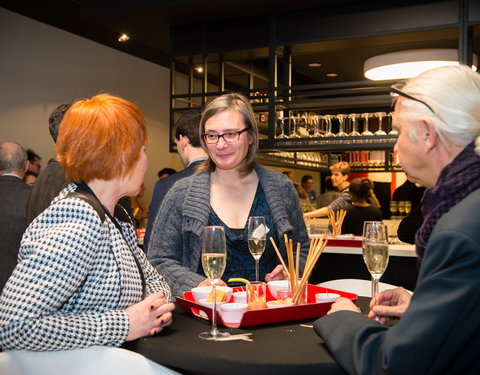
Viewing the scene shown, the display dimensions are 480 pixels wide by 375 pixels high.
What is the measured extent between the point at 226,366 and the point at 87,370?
0.40 meters

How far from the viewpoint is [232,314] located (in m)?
1.73

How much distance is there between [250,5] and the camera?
5.66 meters

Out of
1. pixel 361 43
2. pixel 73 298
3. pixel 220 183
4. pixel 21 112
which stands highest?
pixel 361 43

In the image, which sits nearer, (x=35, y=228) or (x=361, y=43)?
(x=35, y=228)

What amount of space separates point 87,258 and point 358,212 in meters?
4.79

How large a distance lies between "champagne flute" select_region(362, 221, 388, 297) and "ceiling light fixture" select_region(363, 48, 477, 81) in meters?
5.03

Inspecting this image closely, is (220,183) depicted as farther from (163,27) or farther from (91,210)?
(163,27)

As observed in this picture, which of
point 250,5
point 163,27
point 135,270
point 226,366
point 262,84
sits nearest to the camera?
point 226,366

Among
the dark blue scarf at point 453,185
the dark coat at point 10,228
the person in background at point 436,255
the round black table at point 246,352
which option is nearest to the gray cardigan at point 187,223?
the round black table at point 246,352

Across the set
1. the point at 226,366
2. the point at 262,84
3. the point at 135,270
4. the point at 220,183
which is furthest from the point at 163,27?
the point at 226,366

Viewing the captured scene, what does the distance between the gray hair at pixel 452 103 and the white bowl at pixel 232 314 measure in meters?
0.76

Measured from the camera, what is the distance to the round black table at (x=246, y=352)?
4.60ft

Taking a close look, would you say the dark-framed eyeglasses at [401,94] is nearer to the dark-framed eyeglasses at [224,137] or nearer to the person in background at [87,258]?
the person in background at [87,258]

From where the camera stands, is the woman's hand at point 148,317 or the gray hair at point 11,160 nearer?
the woman's hand at point 148,317
